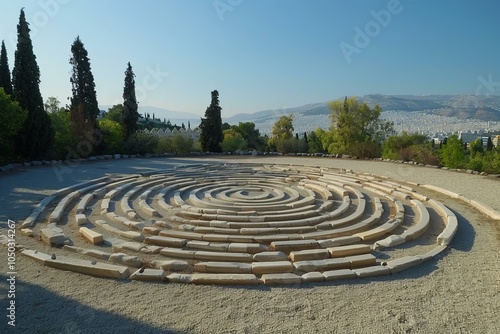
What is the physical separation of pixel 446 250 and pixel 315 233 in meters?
2.79

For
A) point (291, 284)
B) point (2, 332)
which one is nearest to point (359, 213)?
point (291, 284)

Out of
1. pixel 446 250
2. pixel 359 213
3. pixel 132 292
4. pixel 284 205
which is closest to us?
pixel 132 292

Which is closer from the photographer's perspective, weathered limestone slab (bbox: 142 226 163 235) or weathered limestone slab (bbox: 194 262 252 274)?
weathered limestone slab (bbox: 194 262 252 274)

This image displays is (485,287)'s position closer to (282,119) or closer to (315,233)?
(315,233)

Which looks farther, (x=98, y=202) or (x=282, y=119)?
(x=282, y=119)

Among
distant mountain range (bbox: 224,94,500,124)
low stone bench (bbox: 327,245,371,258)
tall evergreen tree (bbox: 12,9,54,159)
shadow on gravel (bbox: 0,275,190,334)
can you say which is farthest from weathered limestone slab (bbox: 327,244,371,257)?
distant mountain range (bbox: 224,94,500,124)

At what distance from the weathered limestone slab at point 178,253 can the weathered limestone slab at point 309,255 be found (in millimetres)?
2010

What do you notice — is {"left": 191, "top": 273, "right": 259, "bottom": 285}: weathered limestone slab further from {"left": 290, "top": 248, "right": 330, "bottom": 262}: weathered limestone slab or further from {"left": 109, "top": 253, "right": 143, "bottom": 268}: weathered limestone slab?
{"left": 109, "top": 253, "right": 143, "bottom": 268}: weathered limestone slab

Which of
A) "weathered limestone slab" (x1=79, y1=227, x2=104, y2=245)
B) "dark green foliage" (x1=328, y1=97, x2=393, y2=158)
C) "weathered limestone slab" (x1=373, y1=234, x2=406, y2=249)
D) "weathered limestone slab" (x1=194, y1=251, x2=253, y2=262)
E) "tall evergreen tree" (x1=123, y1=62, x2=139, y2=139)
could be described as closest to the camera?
"weathered limestone slab" (x1=194, y1=251, x2=253, y2=262)

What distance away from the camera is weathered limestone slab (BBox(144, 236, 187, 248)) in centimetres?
714

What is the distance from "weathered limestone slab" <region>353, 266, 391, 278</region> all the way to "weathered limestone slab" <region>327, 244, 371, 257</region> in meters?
0.74

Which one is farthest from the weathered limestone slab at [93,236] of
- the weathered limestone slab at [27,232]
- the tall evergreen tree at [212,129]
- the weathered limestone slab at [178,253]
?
the tall evergreen tree at [212,129]

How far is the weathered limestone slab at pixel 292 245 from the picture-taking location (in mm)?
7039

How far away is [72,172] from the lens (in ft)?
56.1
